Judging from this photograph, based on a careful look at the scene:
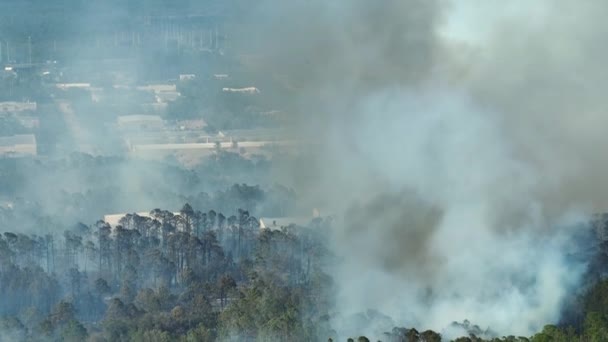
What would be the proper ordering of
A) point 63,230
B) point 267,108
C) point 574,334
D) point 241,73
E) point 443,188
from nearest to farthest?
point 574,334 < point 443,188 < point 63,230 < point 267,108 < point 241,73

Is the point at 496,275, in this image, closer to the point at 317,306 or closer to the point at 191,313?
the point at 317,306

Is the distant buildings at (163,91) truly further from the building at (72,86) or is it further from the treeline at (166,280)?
the treeline at (166,280)

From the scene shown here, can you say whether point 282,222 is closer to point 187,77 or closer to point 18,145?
point 18,145

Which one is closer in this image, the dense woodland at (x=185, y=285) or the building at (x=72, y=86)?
the dense woodland at (x=185, y=285)

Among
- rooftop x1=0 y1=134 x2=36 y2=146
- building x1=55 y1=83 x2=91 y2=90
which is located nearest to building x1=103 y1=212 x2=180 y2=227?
rooftop x1=0 y1=134 x2=36 y2=146

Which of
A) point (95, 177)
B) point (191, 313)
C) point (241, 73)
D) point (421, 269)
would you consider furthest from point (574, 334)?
point (241, 73)

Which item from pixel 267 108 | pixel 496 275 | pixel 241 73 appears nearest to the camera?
pixel 496 275

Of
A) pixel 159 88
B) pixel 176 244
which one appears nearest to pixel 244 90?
pixel 159 88

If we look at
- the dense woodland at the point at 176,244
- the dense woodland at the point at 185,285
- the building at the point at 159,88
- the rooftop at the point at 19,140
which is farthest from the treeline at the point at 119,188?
the building at the point at 159,88
